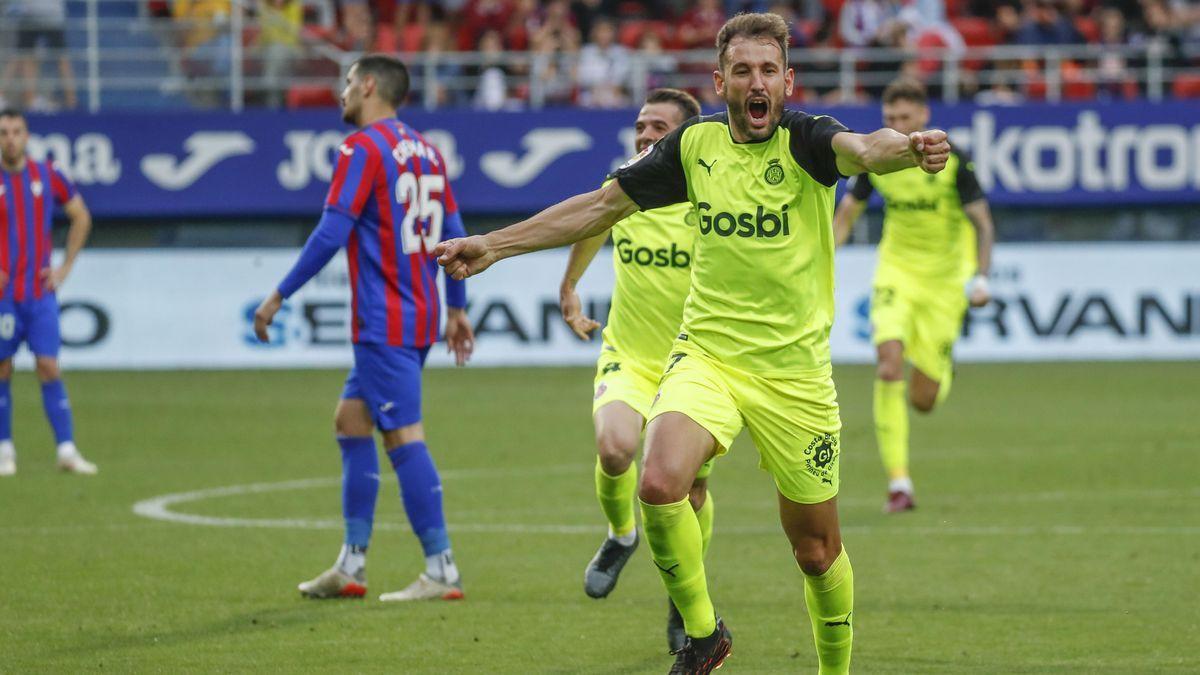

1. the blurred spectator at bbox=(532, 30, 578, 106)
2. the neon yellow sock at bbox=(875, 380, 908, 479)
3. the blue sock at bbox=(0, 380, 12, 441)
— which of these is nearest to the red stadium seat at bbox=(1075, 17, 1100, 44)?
the blurred spectator at bbox=(532, 30, 578, 106)

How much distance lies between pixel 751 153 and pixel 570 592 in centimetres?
295

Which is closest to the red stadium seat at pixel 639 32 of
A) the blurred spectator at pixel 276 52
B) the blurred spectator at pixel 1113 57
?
the blurred spectator at pixel 276 52

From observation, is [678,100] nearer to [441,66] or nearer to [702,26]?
[441,66]

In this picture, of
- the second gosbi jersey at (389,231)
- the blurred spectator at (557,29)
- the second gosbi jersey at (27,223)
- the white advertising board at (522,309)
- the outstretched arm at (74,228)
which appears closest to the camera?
the second gosbi jersey at (389,231)

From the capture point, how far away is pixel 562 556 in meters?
9.02

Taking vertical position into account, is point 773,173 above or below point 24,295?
above

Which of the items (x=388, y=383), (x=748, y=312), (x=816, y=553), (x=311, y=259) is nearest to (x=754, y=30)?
(x=748, y=312)

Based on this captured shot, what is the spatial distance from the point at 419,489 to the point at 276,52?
14.6 meters

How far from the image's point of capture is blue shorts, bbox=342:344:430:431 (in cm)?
772

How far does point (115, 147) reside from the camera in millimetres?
21031

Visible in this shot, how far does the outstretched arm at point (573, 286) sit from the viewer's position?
24.2 feet

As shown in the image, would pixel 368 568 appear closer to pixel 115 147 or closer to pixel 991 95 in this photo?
pixel 115 147

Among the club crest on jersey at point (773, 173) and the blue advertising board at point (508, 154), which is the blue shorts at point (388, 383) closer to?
the club crest on jersey at point (773, 173)

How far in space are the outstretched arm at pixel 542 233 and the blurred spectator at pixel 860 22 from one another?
17.3 m
